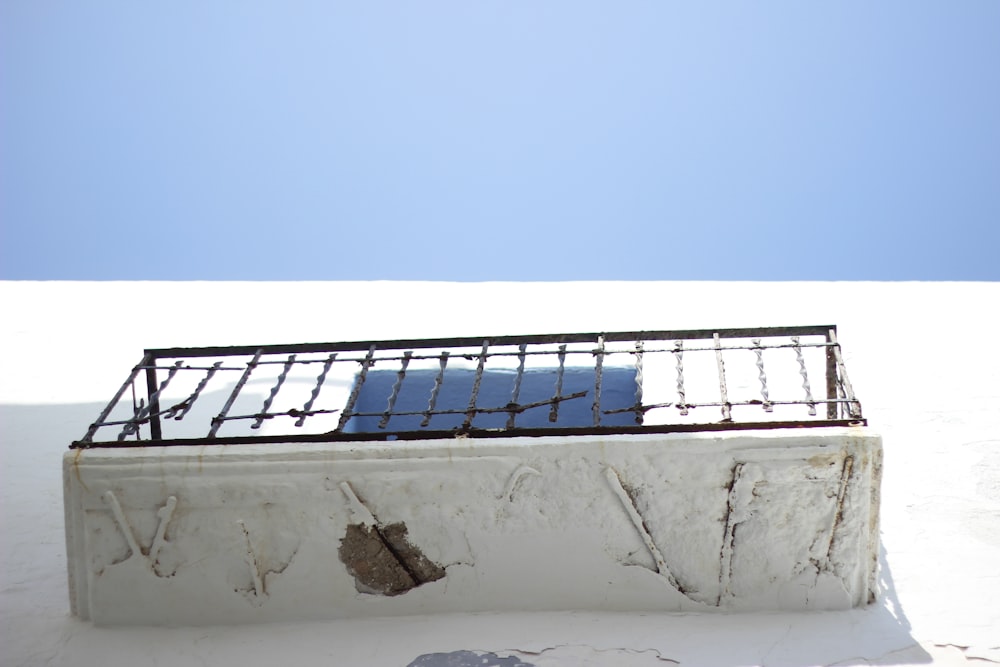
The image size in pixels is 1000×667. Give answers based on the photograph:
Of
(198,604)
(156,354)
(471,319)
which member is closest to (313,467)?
(198,604)

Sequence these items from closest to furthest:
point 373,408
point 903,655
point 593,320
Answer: point 903,655
point 373,408
point 593,320

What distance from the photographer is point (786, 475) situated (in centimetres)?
498

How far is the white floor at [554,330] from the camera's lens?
5047 mm

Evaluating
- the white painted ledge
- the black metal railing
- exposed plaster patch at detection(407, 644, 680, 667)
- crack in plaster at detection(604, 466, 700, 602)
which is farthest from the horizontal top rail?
exposed plaster patch at detection(407, 644, 680, 667)

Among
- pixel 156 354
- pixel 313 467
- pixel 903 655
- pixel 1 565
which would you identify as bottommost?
pixel 903 655

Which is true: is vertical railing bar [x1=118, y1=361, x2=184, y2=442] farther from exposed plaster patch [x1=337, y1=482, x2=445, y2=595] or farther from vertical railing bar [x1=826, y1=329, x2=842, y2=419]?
vertical railing bar [x1=826, y1=329, x2=842, y2=419]

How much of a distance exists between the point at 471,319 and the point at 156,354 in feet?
9.15

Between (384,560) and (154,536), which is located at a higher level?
(154,536)

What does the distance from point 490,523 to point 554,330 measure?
2.96m

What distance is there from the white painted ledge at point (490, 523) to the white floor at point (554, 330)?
113 mm

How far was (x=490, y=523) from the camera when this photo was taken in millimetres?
5113

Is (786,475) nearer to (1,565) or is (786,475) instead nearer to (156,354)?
(156,354)

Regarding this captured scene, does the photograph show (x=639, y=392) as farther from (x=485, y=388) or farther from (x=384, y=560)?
(x=485, y=388)

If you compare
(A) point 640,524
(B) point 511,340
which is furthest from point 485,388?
(A) point 640,524
